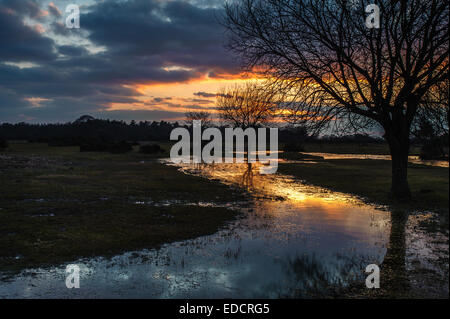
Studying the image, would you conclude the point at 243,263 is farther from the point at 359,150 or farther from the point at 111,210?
the point at 359,150

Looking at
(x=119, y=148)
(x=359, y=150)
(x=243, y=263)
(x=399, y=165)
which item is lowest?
(x=243, y=263)

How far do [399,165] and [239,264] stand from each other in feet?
45.4

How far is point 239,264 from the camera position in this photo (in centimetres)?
876

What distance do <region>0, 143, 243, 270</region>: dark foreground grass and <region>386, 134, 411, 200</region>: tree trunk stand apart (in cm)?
839

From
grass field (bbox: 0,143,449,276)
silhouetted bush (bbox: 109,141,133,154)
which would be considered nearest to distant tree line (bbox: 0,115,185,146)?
silhouetted bush (bbox: 109,141,133,154)

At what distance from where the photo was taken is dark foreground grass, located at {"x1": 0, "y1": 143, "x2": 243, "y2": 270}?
1028 centimetres

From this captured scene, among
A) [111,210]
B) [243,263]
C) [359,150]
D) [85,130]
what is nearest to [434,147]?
[243,263]

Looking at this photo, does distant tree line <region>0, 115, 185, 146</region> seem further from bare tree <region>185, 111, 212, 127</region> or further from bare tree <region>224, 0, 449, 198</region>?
bare tree <region>224, 0, 449, 198</region>

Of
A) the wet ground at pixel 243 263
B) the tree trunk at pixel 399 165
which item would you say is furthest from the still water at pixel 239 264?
the tree trunk at pixel 399 165

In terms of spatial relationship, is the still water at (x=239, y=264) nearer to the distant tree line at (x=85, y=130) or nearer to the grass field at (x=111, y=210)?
the grass field at (x=111, y=210)

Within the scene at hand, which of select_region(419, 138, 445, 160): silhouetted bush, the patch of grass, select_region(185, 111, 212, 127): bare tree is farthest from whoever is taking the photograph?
select_region(185, 111, 212, 127): bare tree

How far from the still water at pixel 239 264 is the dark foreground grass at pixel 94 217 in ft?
3.05

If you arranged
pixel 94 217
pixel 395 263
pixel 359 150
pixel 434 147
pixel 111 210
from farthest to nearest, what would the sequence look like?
pixel 359 150 < pixel 111 210 < pixel 94 217 < pixel 434 147 < pixel 395 263

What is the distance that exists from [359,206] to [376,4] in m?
9.43
